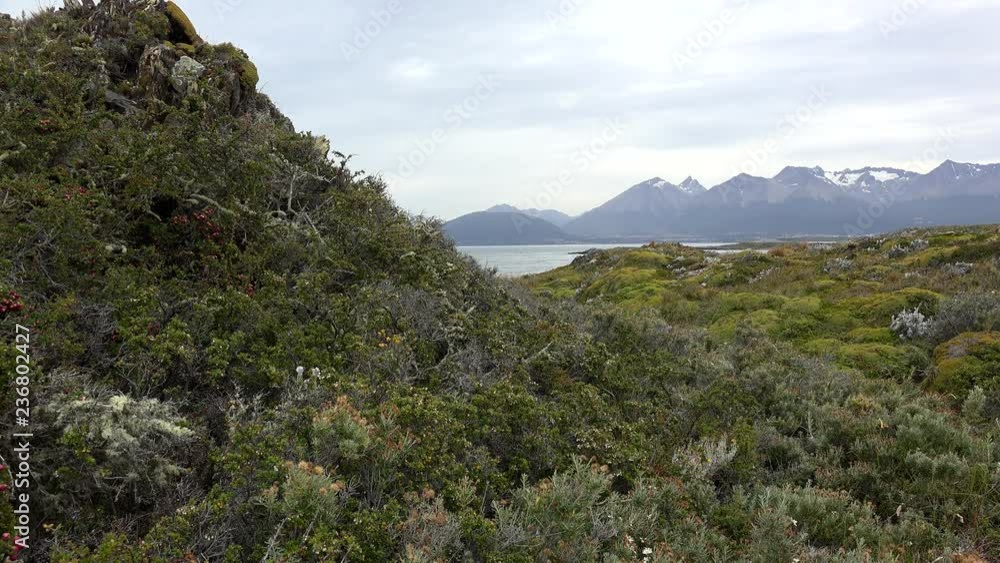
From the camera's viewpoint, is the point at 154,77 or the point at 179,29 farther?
the point at 179,29

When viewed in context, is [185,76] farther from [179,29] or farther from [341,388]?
[341,388]

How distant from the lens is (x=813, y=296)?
54.2 ft

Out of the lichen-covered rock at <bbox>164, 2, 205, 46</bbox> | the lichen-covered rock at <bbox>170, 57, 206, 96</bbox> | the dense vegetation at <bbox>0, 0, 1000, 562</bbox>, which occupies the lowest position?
the dense vegetation at <bbox>0, 0, 1000, 562</bbox>

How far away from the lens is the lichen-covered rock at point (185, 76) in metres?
9.05

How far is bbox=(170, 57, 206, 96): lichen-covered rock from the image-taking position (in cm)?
905

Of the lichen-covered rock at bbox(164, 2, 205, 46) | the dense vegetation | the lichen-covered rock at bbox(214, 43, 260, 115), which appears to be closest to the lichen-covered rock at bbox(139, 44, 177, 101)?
the dense vegetation

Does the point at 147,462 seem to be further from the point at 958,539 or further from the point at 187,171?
the point at 958,539

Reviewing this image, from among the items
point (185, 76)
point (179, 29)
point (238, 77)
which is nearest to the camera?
point (185, 76)

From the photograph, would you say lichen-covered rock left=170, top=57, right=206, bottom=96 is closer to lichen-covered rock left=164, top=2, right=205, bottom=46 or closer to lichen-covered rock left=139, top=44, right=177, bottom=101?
lichen-covered rock left=139, top=44, right=177, bottom=101

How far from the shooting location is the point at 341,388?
15.4ft

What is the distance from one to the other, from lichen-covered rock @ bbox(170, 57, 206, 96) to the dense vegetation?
5 cm

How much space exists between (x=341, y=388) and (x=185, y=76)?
787 cm

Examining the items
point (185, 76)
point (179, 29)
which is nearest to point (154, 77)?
point (185, 76)

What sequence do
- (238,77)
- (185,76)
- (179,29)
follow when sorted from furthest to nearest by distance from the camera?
(179,29), (238,77), (185,76)
